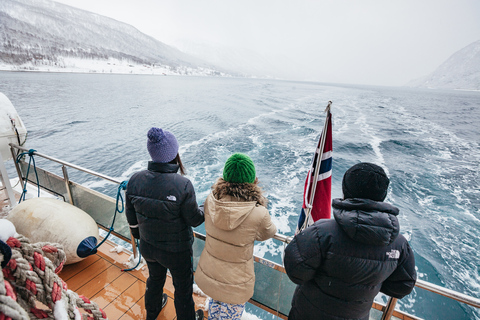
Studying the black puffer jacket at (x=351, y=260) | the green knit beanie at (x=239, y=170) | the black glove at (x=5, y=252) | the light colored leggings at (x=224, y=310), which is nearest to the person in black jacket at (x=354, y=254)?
the black puffer jacket at (x=351, y=260)

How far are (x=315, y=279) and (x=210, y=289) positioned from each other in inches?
30.7

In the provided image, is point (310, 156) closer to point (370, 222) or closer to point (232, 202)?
point (232, 202)

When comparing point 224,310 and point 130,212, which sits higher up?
point 130,212

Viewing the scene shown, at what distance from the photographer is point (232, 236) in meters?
1.55

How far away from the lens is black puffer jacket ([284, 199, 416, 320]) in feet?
3.66

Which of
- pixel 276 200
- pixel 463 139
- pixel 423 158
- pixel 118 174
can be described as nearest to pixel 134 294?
pixel 276 200

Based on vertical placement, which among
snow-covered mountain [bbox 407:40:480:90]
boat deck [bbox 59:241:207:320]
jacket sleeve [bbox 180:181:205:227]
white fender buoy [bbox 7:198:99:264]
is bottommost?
boat deck [bbox 59:241:207:320]

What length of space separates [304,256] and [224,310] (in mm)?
903

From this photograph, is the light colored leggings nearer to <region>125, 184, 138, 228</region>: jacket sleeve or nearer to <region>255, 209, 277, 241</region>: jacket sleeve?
<region>255, 209, 277, 241</region>: jacket sleeve

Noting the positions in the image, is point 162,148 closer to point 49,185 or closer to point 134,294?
point 134,294

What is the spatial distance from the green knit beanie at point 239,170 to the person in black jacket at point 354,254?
0.49 meters

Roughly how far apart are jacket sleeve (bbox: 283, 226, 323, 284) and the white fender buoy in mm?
2567

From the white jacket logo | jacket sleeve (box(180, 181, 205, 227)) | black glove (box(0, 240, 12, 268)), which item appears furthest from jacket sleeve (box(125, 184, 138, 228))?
the white jacket logo

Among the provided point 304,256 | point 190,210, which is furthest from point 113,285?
point 304,256
